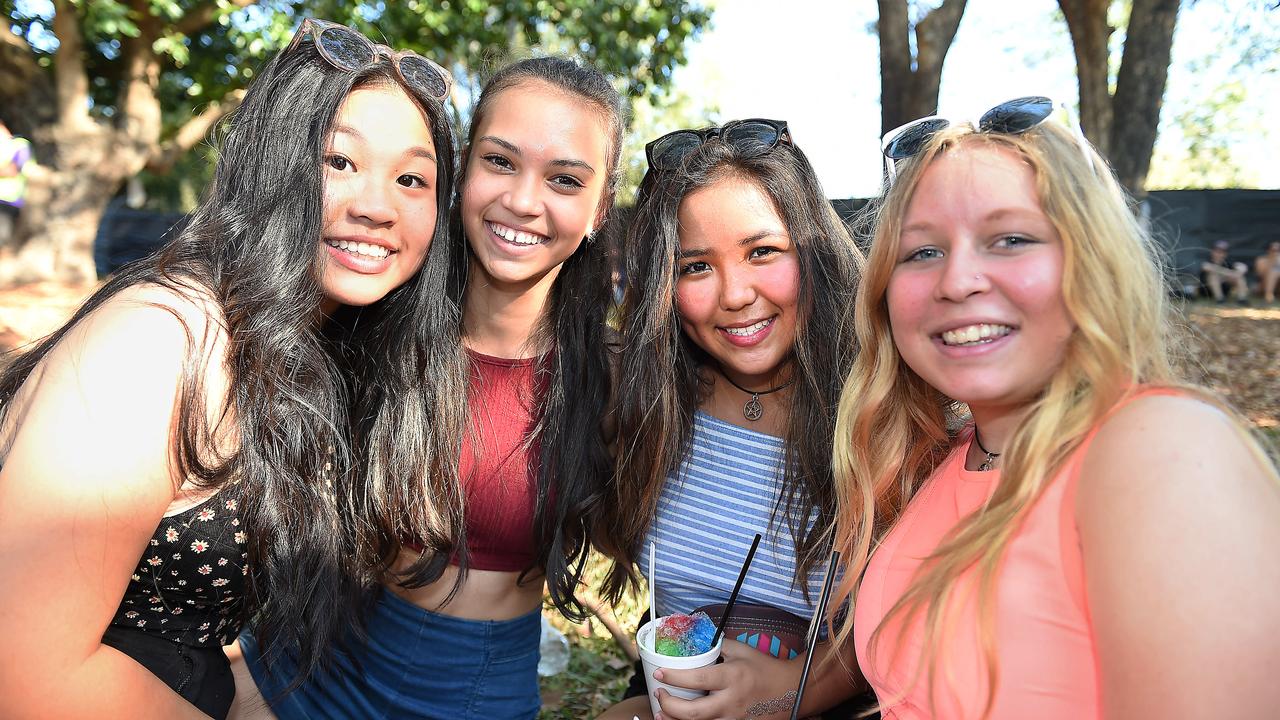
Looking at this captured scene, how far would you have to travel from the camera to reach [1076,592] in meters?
1.42

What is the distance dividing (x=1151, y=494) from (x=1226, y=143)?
41.1 metres

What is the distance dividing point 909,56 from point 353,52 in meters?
4.92

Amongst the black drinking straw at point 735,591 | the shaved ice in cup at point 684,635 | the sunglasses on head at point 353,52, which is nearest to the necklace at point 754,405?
the black drinking straw at point 735,591

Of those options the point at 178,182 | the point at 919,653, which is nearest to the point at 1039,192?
the point at 919,653

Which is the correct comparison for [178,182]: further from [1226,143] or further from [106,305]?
[1226,143]

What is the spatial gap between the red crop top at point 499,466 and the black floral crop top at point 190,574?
0.73m

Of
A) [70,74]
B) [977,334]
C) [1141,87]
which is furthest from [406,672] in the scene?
[70,74]

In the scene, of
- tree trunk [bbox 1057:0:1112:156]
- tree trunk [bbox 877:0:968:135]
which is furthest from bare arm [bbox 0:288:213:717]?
tree trunk [bbox 1057:0:1112:156]

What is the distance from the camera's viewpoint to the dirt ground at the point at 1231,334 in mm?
7953

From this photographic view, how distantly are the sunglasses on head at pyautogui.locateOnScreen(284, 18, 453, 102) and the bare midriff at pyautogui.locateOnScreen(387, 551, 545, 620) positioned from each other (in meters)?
1.48

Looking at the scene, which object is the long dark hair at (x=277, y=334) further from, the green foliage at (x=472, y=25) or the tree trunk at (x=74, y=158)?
the tree trunk at (x=74, y=158)

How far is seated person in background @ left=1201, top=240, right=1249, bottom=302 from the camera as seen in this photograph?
13.6m

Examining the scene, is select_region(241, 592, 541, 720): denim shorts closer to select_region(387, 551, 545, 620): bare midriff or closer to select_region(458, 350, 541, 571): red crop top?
select_region(387, 551, 545, 620): bare midriff

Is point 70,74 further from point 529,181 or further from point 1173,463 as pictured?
point 1173,463
